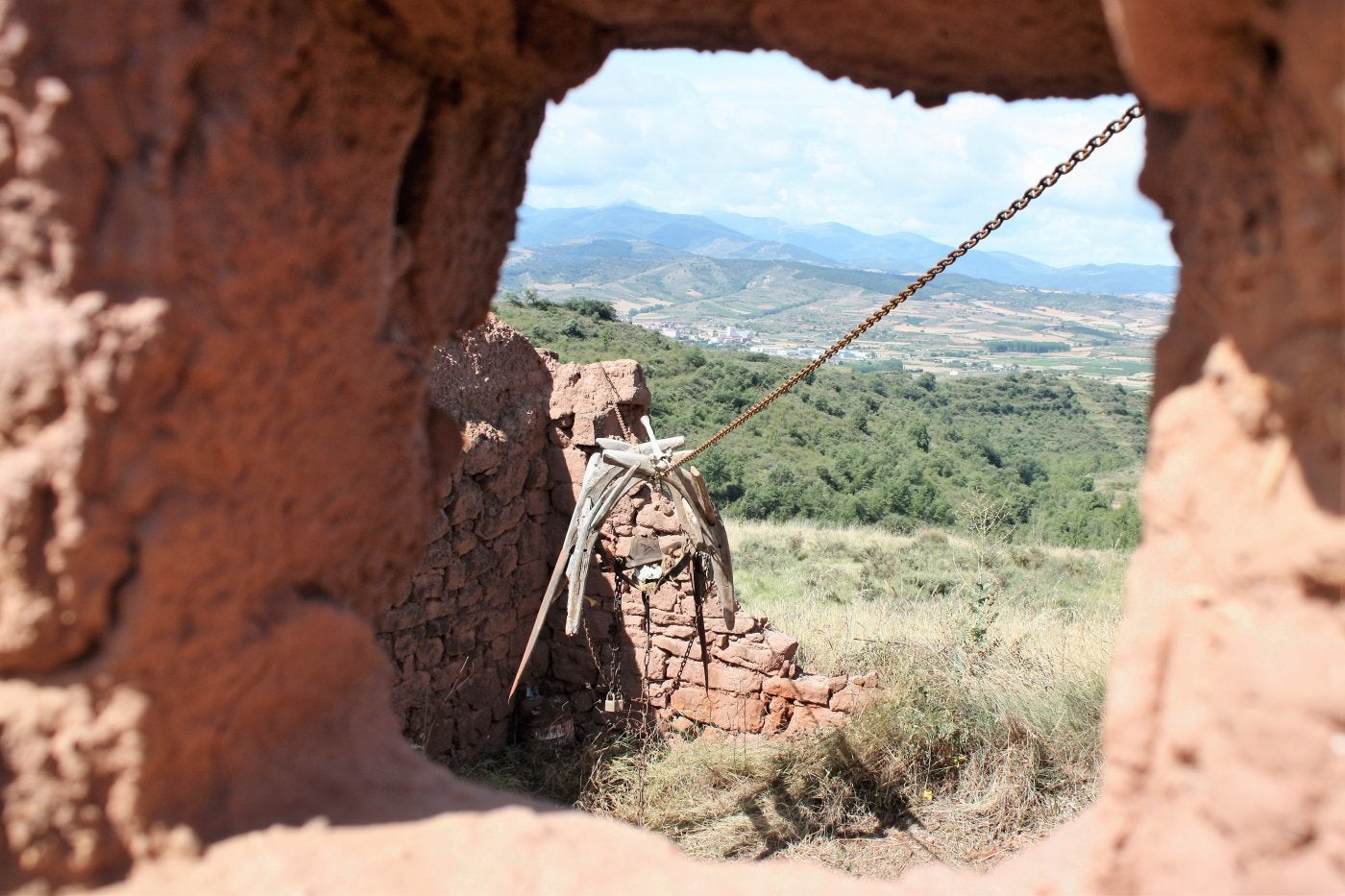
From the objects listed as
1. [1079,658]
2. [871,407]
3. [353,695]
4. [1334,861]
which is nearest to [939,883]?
[1334,861]

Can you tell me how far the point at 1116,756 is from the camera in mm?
1622

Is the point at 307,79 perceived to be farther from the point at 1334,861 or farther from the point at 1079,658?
the point at 1079,658

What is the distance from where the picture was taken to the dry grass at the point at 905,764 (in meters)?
5.18

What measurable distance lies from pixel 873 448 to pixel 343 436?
19840 mm

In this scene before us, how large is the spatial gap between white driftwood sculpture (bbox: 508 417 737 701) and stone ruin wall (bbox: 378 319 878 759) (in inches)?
27.0

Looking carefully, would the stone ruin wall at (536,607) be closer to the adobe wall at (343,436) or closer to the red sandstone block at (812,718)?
the red sandstone block at (812,718)

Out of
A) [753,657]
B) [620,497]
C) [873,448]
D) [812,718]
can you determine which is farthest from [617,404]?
[873,448]

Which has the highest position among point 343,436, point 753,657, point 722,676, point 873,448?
point 343,436

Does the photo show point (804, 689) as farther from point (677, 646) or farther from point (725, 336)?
point (725, 336)

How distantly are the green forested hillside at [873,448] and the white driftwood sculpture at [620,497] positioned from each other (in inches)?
230

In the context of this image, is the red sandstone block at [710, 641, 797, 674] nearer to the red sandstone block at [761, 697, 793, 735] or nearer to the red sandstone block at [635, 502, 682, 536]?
the red sandstone block at [761, 697, 793, 735]

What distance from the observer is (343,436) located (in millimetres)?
2037

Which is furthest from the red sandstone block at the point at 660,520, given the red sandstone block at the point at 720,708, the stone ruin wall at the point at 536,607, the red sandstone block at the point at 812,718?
the red sandstone block at the point at 812,718

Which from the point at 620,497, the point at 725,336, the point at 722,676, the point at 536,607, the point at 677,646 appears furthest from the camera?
the point at 725,336
